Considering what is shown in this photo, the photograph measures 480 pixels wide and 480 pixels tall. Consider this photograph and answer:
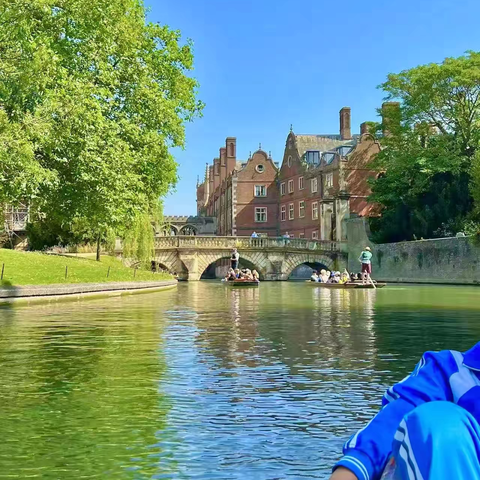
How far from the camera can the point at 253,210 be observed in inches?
2677

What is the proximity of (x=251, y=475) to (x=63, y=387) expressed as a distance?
2.87 meters

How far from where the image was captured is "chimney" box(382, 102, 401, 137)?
149 feet

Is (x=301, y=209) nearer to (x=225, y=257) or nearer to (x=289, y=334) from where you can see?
(x=225, y=257)

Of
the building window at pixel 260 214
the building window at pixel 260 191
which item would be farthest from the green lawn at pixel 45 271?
the building window at pixel 260 191

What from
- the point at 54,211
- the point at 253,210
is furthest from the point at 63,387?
Result: the point at 253,210

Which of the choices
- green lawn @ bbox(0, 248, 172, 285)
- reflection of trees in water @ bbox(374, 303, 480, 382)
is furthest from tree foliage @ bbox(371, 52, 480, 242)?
reflection of trees in water @ bbox(374, 303, 480, 382)

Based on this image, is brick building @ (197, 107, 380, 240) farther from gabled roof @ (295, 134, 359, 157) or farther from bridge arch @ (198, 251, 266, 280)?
bridge arch @ (198, 251, 266, 280)

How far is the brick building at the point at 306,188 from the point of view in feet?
184

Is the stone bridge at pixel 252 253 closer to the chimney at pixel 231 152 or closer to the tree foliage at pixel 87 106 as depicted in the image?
the tree foliage at pixel 87 106

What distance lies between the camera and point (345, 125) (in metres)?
64.2

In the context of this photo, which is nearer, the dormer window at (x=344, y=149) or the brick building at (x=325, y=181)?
the brick building at (x=325, y=181)

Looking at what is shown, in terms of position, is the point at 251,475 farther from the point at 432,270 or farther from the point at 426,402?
the point at 432,270

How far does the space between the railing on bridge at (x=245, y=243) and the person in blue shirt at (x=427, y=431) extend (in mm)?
46027

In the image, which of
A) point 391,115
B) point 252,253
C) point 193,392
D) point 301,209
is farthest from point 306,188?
point 193,392
